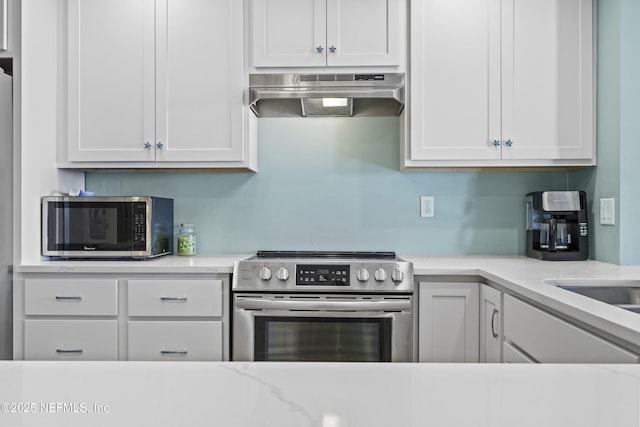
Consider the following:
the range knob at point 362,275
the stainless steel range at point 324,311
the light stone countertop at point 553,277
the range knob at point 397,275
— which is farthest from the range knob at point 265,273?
the light stone countertop at point 553,277

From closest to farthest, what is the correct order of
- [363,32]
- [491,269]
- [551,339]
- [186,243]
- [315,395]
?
[315,395] < [551,339] < [491,269] < [363,32] < [186,243]

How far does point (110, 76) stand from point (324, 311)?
5.35ft

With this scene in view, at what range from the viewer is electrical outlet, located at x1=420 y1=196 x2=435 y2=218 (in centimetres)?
260

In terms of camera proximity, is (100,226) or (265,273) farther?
(100,226)

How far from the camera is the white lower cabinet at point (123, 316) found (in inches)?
80.7

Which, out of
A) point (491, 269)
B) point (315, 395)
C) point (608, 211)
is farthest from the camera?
point (608, 211)

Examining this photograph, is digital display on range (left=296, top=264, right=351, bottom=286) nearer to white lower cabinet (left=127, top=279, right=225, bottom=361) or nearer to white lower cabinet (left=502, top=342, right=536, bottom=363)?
white lower cabinet (left=127, top=279, right=225, bottom=361)

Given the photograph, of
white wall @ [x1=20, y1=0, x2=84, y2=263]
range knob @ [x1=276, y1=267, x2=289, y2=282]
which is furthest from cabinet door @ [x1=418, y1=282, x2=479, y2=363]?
white wall @ [x1=20, y1=0, x2=84, y2=263]

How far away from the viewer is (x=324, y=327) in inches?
80.0

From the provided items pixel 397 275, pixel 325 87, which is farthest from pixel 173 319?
pixel 325 87

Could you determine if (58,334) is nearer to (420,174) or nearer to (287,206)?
(287,206)

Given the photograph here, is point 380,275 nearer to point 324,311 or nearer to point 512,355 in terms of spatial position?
point 324,311

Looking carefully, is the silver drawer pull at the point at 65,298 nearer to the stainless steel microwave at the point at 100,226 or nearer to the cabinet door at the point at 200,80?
the stainless steel microwave at the point at 100,226

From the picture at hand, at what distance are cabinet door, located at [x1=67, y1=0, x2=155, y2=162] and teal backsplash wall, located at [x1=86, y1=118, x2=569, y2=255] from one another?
1.21 feet
